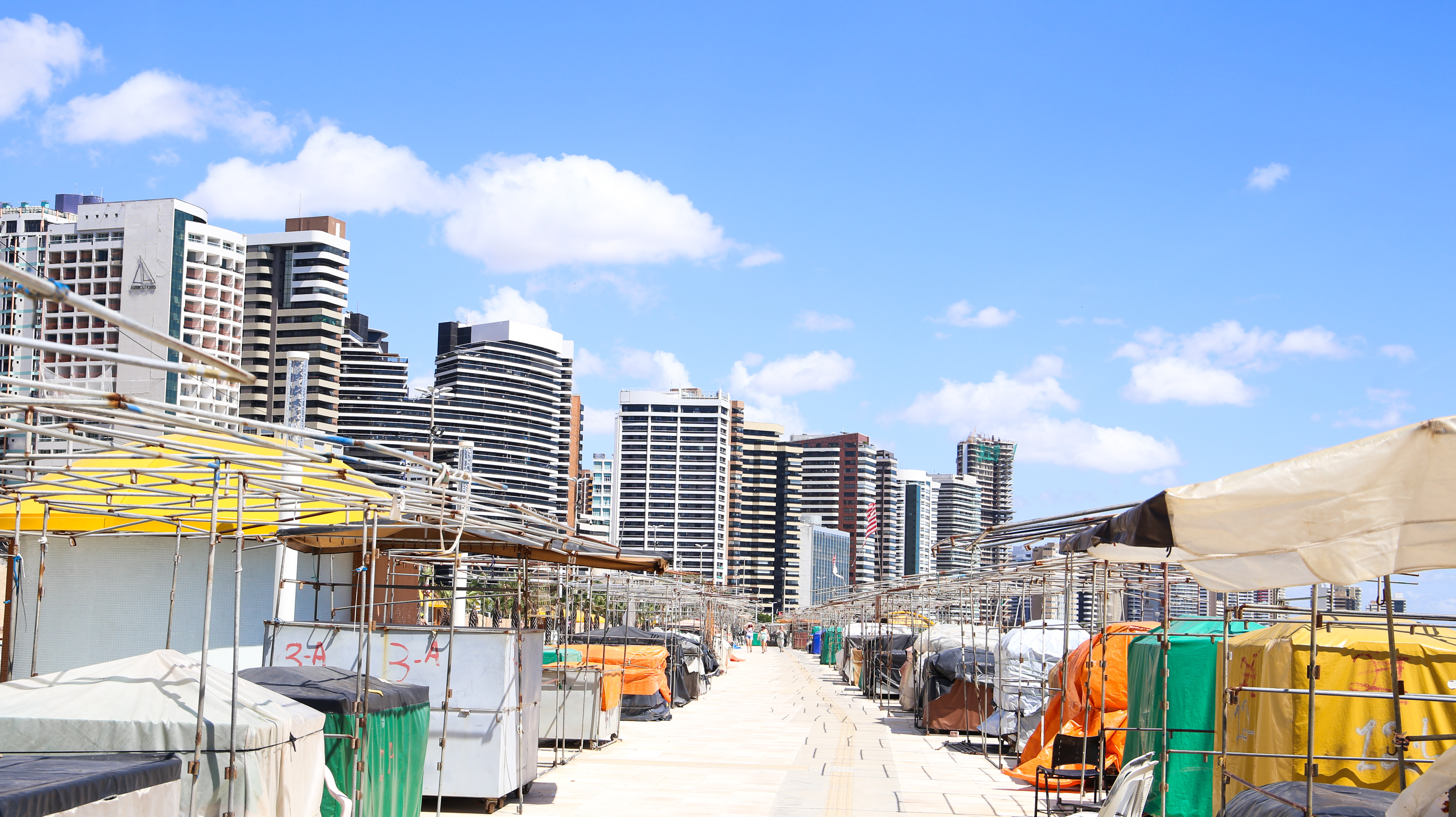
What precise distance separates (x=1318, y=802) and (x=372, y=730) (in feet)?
25.3

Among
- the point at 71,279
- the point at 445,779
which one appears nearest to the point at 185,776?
the point at 445,779

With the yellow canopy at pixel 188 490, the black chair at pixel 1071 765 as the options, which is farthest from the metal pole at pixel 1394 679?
the yellow canopy at pixel 188 490

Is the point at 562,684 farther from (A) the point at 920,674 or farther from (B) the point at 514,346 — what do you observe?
(B) the point at 514,346

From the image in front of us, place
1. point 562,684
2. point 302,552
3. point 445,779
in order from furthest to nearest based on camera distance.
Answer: point 562,684 → point 302,552 → point 445,779

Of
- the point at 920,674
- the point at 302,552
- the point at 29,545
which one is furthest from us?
the point at 920,674

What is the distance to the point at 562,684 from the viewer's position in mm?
21016

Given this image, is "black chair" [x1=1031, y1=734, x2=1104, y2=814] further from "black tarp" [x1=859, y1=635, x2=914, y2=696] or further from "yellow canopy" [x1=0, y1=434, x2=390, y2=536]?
"black tarp" [x1=859, y1=635, x2=914, y2=696]

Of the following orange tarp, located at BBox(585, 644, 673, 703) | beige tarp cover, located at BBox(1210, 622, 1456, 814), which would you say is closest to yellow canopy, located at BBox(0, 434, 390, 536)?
beige tarp cover, located at BBox(1210, 622, 1456, 814)

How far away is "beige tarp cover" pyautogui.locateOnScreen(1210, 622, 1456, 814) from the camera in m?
9.98

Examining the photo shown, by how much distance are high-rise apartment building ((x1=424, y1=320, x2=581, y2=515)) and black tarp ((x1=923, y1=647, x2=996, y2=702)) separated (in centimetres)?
14664

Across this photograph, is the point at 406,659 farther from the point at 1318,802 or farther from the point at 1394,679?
the point at 1394,679

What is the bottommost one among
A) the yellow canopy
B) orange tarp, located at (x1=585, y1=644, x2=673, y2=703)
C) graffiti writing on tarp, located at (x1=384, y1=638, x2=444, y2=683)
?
orange tarp, located at (x1=585, y1=644, x2=673, y2=703)

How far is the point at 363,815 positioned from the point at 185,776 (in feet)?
8.69

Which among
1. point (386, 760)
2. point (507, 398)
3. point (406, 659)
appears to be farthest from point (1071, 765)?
point (507, 398)
